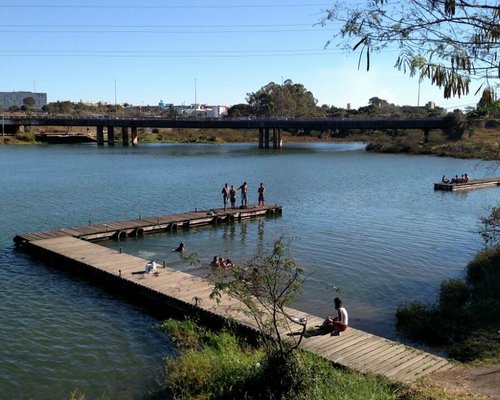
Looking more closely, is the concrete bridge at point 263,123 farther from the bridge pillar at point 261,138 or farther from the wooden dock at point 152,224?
the wooden dock at point 152,224

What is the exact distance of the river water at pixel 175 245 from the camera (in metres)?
14.7

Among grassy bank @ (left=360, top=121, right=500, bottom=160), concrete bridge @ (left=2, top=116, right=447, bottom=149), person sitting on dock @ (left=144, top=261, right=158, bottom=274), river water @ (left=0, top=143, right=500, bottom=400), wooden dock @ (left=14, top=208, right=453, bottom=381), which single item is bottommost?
river water @ (left=0, top=143, right=500, bottom=400)

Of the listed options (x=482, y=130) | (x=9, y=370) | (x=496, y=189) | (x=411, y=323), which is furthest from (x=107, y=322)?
(x=482, y=130)

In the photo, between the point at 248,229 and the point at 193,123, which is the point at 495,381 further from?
the point at 193,123

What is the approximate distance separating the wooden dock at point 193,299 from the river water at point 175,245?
0.76 meters

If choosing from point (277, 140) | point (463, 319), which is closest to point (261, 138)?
point (277, 140)

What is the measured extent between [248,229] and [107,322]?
1705cm

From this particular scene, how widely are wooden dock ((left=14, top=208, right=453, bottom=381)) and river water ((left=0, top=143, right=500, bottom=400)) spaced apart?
2.50 ft

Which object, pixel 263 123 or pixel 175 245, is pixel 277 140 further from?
pixel 175 245

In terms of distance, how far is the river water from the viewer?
14.7 meters

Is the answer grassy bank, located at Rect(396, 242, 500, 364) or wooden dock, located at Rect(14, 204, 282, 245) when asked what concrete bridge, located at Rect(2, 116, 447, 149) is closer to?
wooden dock, located at Rect(14, 204, 282, 245)

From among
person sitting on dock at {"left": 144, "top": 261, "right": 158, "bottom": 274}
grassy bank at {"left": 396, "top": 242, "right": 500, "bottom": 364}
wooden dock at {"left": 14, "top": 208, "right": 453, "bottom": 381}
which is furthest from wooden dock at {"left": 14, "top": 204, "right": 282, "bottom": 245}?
grassy bank at {"left": 396, "top": 242, "right": 500, "bottom": 364}

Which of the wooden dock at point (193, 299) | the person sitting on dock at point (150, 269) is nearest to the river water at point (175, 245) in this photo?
the wooden dock at point (193, 299)

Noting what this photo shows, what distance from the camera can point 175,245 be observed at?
28609 millimetres
